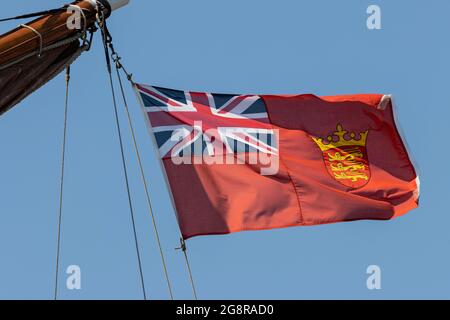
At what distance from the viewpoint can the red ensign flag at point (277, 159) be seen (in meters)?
23.7

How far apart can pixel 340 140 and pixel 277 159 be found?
64.7 inches

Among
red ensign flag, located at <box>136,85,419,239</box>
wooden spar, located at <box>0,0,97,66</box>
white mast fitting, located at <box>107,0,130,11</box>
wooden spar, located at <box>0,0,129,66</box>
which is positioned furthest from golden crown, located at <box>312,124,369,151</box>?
wooden spar, located at <box>0,0,97,66</box>

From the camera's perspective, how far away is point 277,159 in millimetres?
24969

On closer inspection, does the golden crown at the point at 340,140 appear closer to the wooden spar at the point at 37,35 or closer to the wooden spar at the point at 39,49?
the wooden spar at the point at 39,49

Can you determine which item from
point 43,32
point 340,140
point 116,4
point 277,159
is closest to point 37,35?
point 43,32

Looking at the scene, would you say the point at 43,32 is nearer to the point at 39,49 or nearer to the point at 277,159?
the point at 39,49

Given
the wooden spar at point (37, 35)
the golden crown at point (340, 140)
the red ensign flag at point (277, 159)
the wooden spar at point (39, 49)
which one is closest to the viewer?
the wooden spar at point (37, 35)

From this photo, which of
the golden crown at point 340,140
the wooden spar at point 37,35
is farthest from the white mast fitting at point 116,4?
the golden crown at point 340,140

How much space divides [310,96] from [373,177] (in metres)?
2.32

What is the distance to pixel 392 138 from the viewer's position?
2630cm

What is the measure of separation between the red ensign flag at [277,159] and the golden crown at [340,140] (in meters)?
0.02
